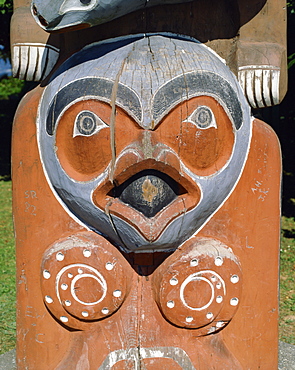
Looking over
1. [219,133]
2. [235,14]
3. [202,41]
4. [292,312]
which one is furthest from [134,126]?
[292,312]

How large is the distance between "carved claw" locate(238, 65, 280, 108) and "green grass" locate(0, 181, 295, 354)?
242 centimetres

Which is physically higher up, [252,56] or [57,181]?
[252,56]

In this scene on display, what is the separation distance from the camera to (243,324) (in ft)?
7.50

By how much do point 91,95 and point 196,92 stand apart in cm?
40

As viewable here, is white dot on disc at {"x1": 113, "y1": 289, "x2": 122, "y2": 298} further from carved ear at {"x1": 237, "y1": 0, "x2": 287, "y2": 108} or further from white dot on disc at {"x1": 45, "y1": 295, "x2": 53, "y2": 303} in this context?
carved ear at {"x1": 237, "y1": 0, "x2": 287, "y2": 108}

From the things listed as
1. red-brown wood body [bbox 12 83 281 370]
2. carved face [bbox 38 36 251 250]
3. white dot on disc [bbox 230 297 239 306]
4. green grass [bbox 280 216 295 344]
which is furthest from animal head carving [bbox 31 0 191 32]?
green grass [bbox 280 216 295 344]

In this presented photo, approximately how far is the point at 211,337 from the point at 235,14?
4.49 ft

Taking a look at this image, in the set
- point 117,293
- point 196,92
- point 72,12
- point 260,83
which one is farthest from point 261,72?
point 117,293

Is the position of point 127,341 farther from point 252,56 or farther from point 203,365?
point 252,56

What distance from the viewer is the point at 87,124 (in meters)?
2.04

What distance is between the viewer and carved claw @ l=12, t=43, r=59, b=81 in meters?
2.27

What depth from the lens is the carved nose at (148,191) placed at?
1993 mm

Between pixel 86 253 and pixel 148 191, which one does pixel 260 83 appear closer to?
pixel 148 191

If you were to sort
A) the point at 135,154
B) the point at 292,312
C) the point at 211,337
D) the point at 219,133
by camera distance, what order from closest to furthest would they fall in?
the point at 135,154 → the point at 219,133 → the point at 211,337 → the point at 292,312
